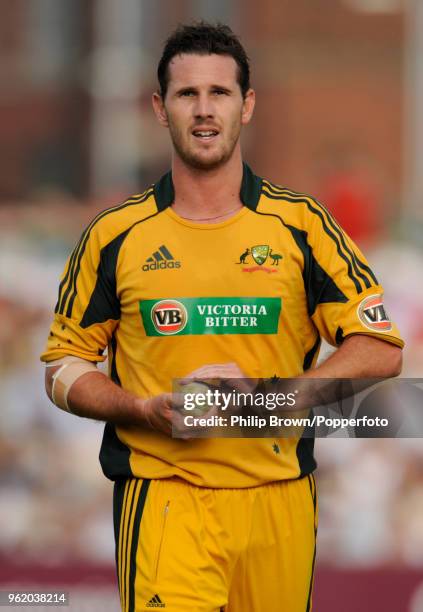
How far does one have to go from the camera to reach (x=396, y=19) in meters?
17.6

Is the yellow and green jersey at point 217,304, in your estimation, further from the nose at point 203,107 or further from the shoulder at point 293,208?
the nose at point 203,107

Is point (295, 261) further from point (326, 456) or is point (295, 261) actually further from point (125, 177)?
point (125, 177)

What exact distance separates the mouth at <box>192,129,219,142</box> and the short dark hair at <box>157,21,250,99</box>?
179 mm

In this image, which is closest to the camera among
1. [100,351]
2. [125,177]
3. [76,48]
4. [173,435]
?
[173,435]

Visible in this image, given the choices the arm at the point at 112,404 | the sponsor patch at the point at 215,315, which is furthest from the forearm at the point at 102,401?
the sponsor patch at the point at 215,315

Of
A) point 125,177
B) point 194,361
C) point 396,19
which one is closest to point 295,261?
point 194,361

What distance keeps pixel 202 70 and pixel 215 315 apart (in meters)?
0.69

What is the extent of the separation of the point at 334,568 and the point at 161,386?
268cm

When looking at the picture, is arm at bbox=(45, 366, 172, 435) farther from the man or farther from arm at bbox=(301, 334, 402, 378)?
arm at bbox=(301, 334, 402, 378)

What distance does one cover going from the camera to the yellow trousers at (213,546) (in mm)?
3537

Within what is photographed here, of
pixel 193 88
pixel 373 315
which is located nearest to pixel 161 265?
pixel 193 88

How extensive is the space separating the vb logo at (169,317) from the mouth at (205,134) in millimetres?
462

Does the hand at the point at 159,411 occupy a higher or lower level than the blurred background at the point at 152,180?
lower

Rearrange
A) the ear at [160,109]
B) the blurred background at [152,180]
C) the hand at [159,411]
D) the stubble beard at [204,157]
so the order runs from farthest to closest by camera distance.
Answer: the blurred background at [152,180]
the ear at [160,109]
the stubble beard at [204,157]
the hand at [159,411]
